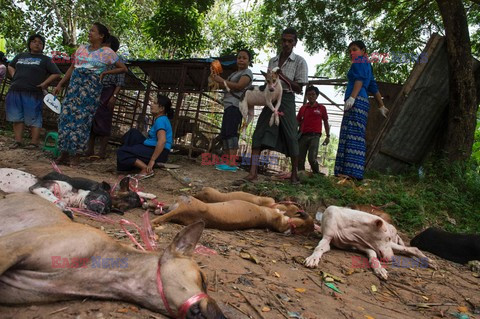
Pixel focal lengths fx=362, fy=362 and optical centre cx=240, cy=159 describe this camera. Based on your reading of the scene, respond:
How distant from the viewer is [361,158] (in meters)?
5.95

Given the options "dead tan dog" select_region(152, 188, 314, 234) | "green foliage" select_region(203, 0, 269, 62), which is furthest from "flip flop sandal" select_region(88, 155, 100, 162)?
"green foliage" select_region(203, 0, 269, 62)

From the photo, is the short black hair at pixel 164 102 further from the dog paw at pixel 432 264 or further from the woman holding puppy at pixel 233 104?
the dog paw at pixel 432 264

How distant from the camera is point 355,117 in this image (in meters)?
5.79

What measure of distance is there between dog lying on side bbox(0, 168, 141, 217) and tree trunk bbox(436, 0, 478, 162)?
591cm

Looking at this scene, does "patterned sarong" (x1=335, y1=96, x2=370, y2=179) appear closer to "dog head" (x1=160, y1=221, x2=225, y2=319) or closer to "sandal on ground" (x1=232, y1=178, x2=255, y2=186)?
"sandal on ground" (x1=232, y1=178, x2=255, y2=186)

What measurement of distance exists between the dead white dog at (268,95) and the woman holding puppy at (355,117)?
1187 millimetres

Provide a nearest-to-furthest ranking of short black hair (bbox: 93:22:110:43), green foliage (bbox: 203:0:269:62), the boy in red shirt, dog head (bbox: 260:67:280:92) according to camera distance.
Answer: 1. dog head (bbox: 260:67:280:92)
2. short black hair (bbox: 93:22:110:43)
3. the boy in red shirt
4. green foliage (bbox: 203:0:269:62)

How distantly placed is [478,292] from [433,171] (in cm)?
384

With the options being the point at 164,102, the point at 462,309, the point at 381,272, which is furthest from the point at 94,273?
the point at 164,102

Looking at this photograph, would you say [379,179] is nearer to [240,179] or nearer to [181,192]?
[240,179]

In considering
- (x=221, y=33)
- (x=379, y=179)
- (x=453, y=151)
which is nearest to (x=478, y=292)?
(x=379, y=179)

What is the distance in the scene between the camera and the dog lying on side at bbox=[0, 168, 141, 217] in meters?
3.23

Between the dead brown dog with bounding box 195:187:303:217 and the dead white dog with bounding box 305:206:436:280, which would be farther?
the dead brown dog with bounding box 195:187:303:217

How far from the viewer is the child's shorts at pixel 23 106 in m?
6.67
